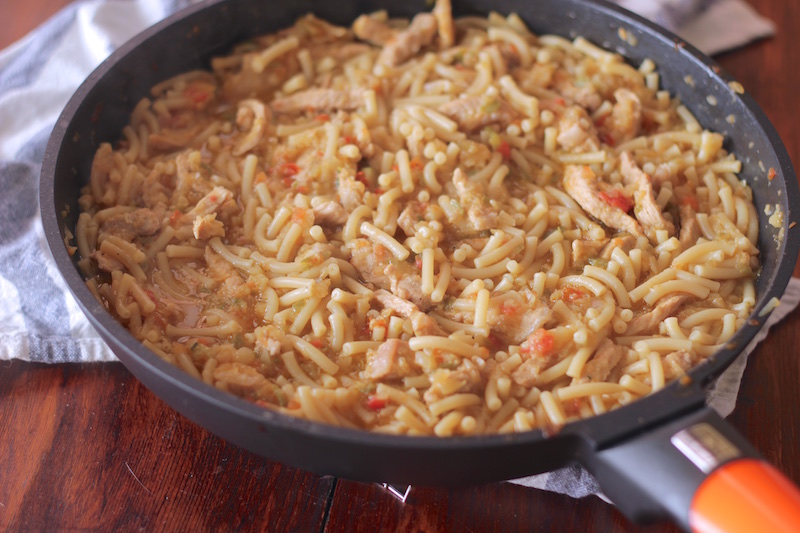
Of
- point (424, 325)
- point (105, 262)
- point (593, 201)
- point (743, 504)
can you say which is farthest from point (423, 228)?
point (743, 504)

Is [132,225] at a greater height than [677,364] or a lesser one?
lesser

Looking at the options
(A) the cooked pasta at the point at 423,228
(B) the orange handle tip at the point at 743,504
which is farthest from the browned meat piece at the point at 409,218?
(B) the orange handle tip at the point at 743,504

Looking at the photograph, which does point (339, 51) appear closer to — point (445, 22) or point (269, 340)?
point (445, 22)

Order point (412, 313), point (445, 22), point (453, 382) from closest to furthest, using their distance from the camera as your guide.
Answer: point (453, 382) → point (412, 313) → point (445, 22)

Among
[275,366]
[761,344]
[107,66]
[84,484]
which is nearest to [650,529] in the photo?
[761,344]

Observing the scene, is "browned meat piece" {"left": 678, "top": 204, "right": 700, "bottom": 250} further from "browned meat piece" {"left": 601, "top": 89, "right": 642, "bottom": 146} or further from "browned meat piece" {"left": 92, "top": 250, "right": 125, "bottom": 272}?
"browned meat piece" {"left": 92, "top": 250, "right": 125, "bottom": 272}

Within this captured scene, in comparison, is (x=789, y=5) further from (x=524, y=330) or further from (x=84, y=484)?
(x=84, y=484)
